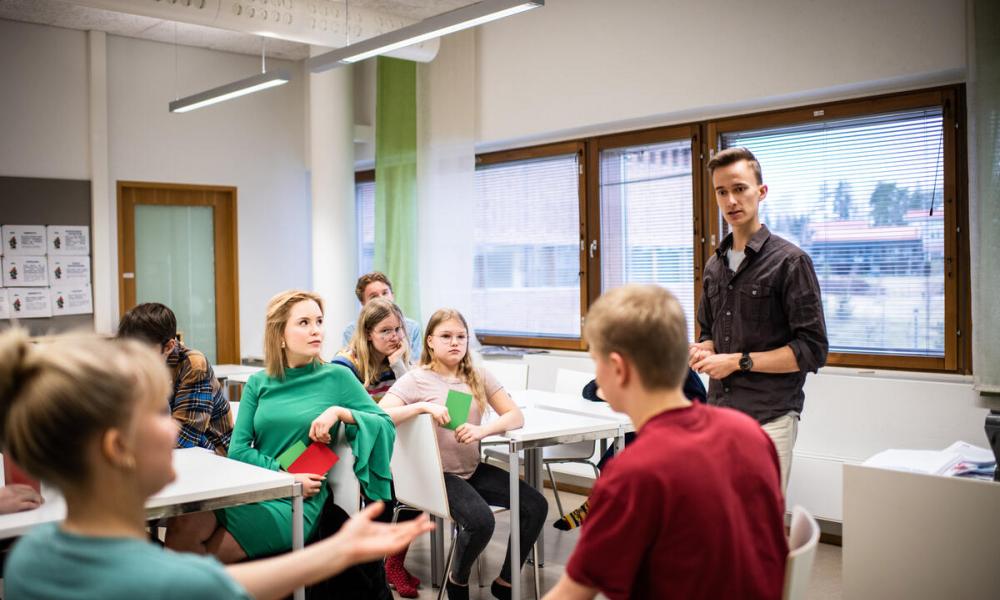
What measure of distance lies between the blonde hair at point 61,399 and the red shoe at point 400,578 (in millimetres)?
2804

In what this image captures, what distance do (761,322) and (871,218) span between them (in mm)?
2013

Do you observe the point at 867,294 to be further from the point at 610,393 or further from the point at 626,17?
the point at 610,393

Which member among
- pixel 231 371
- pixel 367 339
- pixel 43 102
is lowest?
pixel 231 371

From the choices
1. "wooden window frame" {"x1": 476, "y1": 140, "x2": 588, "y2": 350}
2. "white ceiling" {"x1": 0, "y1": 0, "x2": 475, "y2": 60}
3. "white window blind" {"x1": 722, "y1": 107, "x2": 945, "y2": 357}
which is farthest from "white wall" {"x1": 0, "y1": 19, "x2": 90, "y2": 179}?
"white window blind" {"x1": 722, "y1": 107, "x2": 945, "y2": 357}

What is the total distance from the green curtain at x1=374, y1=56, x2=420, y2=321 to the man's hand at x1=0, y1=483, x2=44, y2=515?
435 centimetres

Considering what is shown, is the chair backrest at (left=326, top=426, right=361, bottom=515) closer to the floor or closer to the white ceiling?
the floor

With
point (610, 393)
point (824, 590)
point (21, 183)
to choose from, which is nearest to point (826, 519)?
point (824, 590)

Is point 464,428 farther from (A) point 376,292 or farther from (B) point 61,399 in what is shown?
(B) point 61,399

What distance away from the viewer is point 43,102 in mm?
6398

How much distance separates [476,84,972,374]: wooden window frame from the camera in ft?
13.5

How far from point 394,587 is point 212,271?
433cm

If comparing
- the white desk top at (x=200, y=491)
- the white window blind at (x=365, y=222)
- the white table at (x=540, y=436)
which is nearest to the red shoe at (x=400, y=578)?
the white table at (x=540, y=436)

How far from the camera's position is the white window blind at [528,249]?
19.4 ft

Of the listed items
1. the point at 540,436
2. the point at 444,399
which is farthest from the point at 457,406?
the point at 540,436
